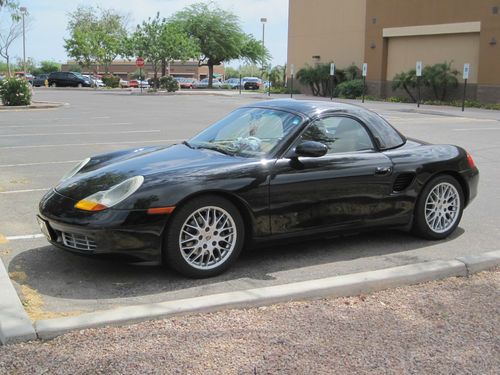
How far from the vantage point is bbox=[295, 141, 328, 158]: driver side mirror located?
196 inches

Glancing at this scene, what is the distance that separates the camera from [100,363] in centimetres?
332

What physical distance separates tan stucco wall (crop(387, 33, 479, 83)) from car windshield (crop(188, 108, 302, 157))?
1140 inches

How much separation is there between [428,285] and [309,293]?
1.06m

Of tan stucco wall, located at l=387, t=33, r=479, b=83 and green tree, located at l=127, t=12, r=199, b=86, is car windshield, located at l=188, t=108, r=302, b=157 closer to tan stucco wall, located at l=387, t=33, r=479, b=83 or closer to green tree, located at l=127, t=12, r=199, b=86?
tan stucco wall, located at l=387, t=33, r=479, b=83

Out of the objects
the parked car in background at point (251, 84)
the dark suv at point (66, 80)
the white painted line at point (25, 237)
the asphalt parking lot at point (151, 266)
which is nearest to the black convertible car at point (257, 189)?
the asphalt parking lot at point (151, 266)

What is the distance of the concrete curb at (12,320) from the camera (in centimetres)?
354

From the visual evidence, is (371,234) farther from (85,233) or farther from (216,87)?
(216,87)

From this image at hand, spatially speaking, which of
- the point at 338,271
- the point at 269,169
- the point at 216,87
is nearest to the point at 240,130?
the point at 269,169

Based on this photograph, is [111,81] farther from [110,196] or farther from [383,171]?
[110,196]

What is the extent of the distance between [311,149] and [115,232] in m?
1.74

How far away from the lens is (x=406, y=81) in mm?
34125

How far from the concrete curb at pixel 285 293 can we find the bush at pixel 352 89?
3362 centimetres

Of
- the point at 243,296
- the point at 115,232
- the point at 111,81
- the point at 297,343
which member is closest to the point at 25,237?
the point at 115,232

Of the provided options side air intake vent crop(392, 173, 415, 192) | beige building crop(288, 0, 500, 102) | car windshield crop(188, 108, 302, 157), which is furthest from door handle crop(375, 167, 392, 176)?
beige building crop(288, 0, 500, 102)
